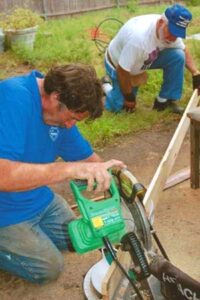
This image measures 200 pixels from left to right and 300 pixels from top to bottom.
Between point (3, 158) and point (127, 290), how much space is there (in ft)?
3.17

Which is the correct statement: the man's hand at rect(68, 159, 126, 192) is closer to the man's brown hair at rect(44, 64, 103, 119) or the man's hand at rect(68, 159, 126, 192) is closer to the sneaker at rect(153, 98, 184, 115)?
the man's brown hair at rect(44, 64, 103, 119)

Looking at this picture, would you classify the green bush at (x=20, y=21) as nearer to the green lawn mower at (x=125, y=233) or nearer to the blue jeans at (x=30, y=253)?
the blue jeans at (x=30, y=253)

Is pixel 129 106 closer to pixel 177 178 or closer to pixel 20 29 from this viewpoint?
pixel 177 178

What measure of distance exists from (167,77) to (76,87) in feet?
10.7

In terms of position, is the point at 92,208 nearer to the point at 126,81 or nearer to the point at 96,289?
the point at 96,289

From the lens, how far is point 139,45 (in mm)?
5051

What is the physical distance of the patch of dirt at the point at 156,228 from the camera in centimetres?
315

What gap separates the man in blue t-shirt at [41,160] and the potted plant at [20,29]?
5.04m

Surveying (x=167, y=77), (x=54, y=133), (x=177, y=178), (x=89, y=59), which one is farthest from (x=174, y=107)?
(x=54, y=133)

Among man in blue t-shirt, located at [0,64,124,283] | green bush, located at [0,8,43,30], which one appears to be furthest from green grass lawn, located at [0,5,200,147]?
man in blue t-shirt, located at [0,64,124,283]

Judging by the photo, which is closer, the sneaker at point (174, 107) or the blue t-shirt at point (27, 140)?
the blue t-shirt at point (27, 140)

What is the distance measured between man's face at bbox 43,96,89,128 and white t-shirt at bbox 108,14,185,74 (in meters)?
2.44

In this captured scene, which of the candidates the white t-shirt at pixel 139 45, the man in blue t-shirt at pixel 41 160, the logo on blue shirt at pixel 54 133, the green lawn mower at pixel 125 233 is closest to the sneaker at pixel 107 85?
the white t-shirt at pixel 139 45

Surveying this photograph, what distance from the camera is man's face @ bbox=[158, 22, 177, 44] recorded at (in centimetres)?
494
